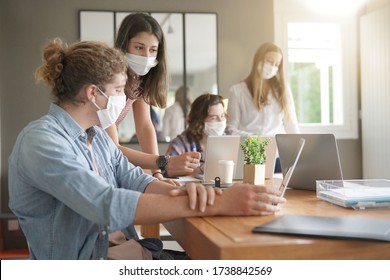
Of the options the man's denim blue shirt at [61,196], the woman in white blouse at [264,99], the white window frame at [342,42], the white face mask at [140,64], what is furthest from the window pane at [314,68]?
the man's denim blue shirt at [61,196]

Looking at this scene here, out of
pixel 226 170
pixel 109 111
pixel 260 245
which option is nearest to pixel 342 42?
pixel 226 170

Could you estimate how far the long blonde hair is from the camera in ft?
12.0

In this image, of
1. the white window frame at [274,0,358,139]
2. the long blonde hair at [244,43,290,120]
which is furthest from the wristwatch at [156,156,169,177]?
the white window frame at [274,0,358,139]

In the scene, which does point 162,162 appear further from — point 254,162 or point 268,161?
point 268,161

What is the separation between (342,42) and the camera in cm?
507

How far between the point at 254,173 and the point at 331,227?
0.83 m

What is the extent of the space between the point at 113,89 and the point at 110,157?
10.5 inches

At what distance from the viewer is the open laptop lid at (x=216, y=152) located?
82.0 inches

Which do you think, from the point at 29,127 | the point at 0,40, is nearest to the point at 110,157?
the point at 29,127

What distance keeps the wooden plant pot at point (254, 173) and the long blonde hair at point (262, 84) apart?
1859 mm

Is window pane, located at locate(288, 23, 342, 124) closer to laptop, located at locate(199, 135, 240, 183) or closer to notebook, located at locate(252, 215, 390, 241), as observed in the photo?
laptop, located at locate(199, 135, 240, 183)

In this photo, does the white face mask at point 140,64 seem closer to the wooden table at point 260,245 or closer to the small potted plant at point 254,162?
the small potted plant at point 254,162

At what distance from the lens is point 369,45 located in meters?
4.84
